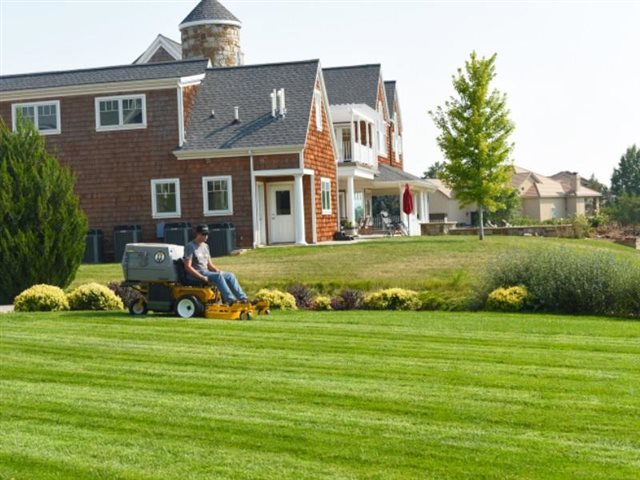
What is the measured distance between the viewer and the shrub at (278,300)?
19936 millimetres

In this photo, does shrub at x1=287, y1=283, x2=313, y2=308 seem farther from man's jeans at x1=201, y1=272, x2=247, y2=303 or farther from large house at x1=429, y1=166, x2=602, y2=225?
large house at x1=429, y1=166, x2=602, y2=225

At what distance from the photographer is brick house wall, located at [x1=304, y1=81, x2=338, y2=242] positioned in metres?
35.8

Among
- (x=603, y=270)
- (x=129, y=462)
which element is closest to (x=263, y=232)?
(x=603, y=270)

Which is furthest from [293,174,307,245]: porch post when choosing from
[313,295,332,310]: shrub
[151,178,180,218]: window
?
[313,295,332,310]: shrub

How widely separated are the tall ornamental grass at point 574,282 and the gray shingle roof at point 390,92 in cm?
3610

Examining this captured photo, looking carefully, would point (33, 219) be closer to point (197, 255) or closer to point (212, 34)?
point (197, 255)

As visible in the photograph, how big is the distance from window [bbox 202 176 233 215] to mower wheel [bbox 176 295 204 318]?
17.1 m

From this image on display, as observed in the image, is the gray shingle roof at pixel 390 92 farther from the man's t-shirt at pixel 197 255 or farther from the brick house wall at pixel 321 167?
the man's t-shirt at pixel 197 255

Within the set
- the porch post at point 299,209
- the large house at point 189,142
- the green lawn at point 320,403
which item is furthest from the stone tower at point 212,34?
the green lawn at point 320,403

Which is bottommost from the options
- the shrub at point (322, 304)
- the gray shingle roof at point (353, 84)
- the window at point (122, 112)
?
the shrub at point (322, 304)

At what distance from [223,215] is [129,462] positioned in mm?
26826

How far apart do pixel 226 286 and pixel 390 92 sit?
4032 cm

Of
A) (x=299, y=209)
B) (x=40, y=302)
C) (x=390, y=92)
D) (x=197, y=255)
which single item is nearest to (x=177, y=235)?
(x=299, y=209)

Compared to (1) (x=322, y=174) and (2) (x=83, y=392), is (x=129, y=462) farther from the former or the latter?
(1) (x=322, y=174)
